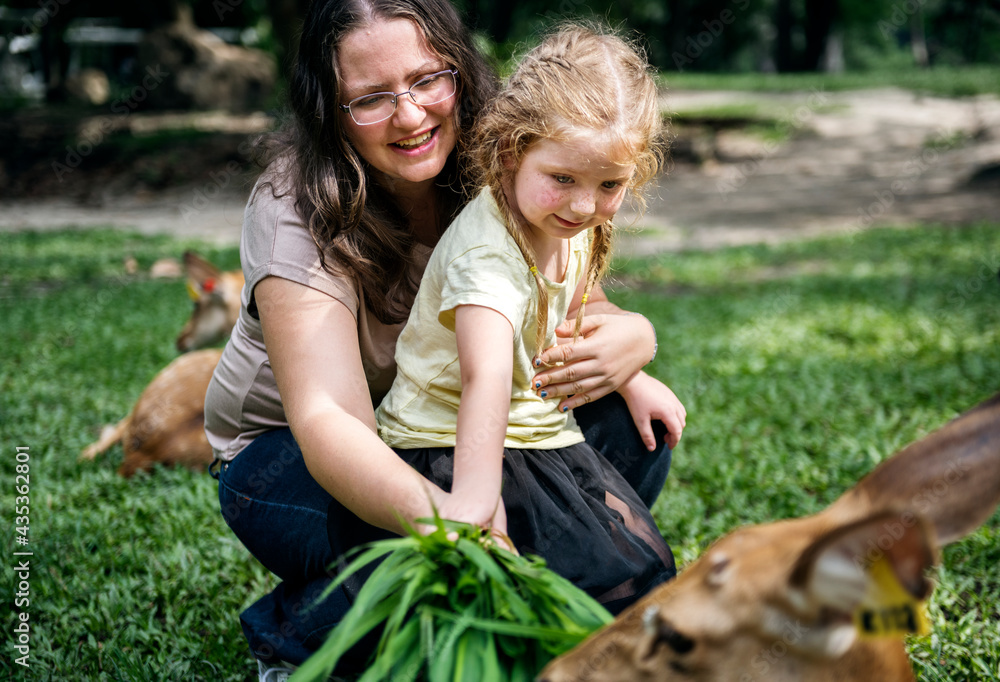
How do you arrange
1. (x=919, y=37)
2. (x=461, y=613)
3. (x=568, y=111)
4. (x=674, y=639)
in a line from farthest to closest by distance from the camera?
(x=919, y=37) < (x=568, y=111) < (x=461, y=613) < (x=674, y=639)

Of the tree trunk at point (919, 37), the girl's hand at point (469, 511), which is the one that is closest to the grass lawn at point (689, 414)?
the girl's hand at point (469, 511)

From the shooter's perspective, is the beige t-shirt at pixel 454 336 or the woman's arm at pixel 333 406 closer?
the woman's arm at pixel 333 406

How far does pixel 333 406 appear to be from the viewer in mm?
1969

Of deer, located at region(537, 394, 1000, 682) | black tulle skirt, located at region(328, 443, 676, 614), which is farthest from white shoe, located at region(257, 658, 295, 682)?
deer, located at region(537, 394, 1000, 682)

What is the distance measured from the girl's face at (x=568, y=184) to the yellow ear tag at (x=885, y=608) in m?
1.09

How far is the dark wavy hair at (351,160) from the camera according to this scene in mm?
2207

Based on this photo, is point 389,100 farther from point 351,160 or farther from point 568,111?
point 568,111

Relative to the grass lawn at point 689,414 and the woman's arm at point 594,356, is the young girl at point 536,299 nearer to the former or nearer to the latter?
the woman's arm at point 594,356

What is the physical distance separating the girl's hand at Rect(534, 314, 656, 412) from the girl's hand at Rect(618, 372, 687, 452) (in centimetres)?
6

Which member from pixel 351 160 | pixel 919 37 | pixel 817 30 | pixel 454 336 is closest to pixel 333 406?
pixel 454 336

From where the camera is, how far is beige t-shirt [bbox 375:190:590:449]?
6.39ft

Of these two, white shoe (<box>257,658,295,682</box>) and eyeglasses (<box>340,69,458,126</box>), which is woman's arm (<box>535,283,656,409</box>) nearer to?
eyeglasses (<box>340,69,458,126</box>)

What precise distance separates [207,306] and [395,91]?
3.84 metres

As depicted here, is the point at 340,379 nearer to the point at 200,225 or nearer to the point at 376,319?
the point at 376,319
